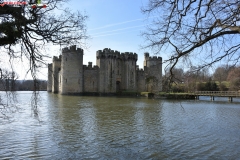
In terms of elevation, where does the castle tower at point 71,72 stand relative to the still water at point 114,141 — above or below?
above

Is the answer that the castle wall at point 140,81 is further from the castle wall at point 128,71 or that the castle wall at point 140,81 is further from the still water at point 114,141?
the still water at point 114,141

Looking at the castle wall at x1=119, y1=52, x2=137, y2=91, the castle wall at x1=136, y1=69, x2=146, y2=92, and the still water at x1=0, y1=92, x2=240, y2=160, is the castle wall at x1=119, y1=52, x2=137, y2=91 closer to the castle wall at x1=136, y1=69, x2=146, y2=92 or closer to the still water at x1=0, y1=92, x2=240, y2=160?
the castle wall at x1=136, y1=69, x2=146, y2=92

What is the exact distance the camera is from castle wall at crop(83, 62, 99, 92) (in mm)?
37188

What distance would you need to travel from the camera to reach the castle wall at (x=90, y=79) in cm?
3719

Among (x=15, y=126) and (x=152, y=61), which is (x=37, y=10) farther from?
(x=152, y=61)

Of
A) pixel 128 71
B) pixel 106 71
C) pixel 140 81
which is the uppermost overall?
pixel 128 71

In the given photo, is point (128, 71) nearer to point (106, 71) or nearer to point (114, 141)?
point (106, 71)

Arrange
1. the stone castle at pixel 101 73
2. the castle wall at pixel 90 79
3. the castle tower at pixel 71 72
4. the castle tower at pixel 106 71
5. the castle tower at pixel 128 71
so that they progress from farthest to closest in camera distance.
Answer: the castle tower at pixel 128 71, the castle wall at pixel 90 79, the castle tower at pixel 106 71, the stone castle at pixel 101 73, the castle tower at pixel 71 72

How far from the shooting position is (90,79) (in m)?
37.3

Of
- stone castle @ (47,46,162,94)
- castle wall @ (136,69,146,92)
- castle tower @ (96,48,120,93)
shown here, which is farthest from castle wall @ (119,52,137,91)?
castle tower @ (96,48,120,93)

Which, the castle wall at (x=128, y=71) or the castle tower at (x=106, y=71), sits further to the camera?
the castle wall at (x=128, y=71)

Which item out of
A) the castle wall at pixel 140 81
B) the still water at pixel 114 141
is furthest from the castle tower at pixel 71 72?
the still water at pixel 114 141

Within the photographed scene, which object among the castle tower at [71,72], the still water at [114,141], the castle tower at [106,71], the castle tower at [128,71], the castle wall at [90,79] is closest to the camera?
the still water at [114,141]

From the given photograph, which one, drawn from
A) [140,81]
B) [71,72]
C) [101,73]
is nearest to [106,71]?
[101,73]
